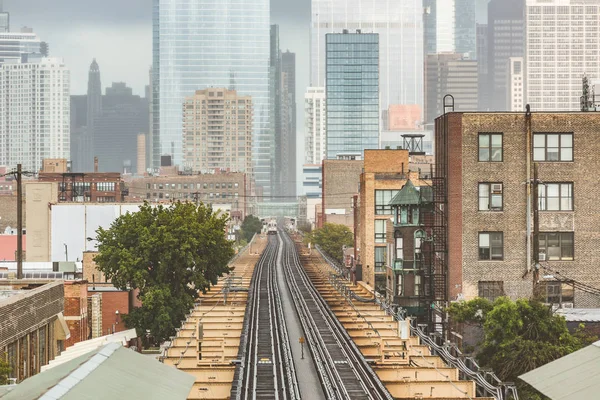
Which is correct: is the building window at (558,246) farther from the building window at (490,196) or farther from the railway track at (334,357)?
the railway track at (334,357)

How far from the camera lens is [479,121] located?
6184cm

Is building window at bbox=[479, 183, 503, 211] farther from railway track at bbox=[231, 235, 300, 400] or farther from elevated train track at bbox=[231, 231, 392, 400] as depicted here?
railway track at bbox=[231, 235, 300, 400]

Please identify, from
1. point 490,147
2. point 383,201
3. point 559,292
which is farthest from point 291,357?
point 383,201

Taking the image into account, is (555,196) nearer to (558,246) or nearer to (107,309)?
(558,246)

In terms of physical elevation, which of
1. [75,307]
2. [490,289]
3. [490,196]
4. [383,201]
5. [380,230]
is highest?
[490,196]

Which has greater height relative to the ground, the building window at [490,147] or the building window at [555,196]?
the building window at [490,147]

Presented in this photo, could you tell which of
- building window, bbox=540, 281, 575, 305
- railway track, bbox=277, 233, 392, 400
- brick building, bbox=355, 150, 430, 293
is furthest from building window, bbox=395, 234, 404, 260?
brick building, bbox=355, 150, 430, 293

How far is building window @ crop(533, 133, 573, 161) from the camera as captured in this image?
61875 mm

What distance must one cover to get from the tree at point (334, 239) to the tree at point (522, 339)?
108 metres

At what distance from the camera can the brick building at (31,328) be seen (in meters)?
43.2

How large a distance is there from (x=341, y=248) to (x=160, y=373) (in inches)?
5197

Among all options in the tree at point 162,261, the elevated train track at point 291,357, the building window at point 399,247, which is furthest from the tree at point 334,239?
the building window at point 399,247

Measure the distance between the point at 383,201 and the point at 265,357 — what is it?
50.4 metres

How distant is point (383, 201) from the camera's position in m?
95.2
